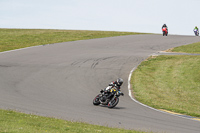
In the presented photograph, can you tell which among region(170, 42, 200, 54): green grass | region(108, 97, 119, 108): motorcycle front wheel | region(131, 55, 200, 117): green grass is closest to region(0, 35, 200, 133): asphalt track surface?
region(108, 97, 119, 108): motorcycle front wheel

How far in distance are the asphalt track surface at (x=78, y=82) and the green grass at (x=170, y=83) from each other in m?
1.12

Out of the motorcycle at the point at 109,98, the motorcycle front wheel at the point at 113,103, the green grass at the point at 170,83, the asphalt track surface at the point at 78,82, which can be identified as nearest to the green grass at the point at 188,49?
the asphalt track surface at the point at 78,82

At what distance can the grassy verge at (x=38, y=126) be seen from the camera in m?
9.39

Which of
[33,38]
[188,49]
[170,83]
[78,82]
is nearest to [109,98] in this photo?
[78,82]

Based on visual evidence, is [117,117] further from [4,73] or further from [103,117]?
[4,73]

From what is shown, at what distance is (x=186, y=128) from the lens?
12734 mm

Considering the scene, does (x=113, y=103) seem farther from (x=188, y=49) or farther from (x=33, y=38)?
(x=33, y=38)

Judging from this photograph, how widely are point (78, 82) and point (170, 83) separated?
22.7 feet

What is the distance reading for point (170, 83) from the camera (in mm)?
24594

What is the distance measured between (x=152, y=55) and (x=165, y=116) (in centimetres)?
1925

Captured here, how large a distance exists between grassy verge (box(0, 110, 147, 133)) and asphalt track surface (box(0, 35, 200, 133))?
4.54 ft

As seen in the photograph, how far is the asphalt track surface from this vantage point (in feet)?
44.9

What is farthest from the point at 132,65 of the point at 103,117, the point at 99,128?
the point at 99,128

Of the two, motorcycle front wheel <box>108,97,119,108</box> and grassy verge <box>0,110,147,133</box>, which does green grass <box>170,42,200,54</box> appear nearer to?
motorcycle front wheel <box>108,97,119,108</box>
